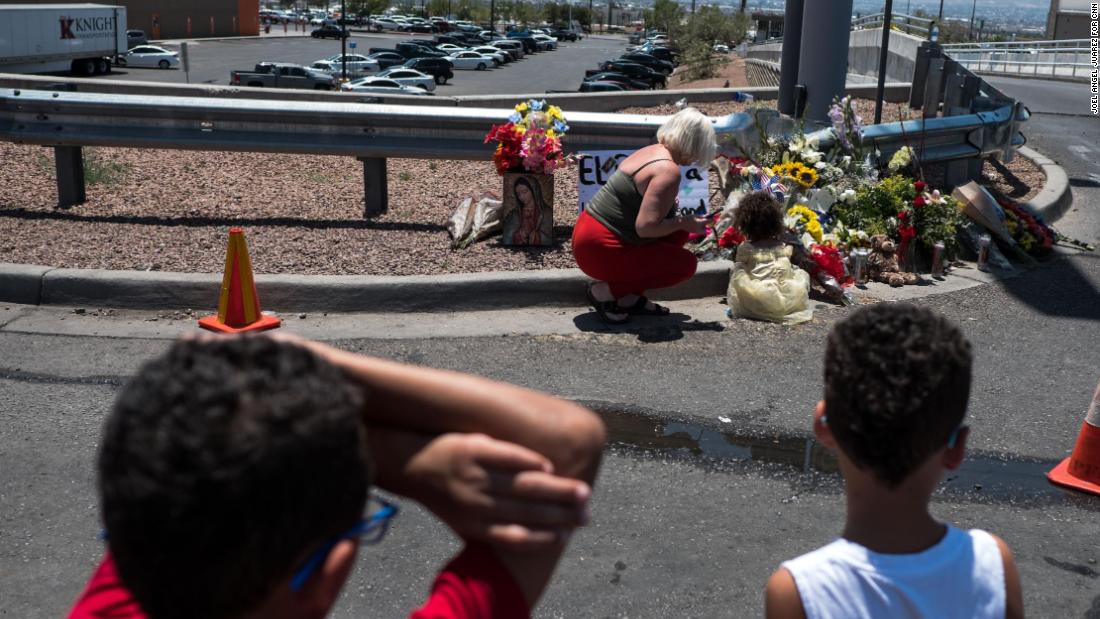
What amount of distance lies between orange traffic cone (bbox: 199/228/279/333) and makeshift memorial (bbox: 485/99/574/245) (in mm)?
2195

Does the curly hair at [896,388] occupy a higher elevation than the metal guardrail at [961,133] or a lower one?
higher

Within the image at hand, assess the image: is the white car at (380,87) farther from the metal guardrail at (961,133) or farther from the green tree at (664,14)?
the green tree at (664,14)

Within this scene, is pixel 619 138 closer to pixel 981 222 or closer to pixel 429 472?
pixel 981 222

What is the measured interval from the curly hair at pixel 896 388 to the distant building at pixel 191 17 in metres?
75.1

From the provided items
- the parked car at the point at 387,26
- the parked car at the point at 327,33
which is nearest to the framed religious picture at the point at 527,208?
the parked car at the point at 327,33

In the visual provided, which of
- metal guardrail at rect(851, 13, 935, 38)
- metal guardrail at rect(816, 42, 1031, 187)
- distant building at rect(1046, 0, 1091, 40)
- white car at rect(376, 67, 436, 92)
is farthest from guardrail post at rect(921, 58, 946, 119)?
distant building at rect(1046, 0, 1091, 40)

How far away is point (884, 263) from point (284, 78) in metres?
35.3

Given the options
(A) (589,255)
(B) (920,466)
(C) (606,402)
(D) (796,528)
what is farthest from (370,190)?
(B) (920,466)

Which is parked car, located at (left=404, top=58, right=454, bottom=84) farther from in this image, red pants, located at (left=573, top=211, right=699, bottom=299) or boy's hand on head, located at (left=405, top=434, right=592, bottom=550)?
boy's hand on head, located at (left=405, top=434, right=592, bottom=550)

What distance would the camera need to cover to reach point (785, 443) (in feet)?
17.9

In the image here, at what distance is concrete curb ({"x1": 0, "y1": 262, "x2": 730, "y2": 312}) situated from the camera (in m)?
7.39

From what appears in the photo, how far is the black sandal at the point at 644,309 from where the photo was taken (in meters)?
7.44

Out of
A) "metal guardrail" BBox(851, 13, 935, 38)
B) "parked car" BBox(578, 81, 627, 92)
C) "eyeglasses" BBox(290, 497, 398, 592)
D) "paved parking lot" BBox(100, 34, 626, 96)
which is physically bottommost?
"paved parking lot" BBox(100, 34, 626, 96)

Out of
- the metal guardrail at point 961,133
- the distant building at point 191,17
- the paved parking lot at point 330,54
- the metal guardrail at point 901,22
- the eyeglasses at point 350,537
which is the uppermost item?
the metal guardrail at point 901,22
